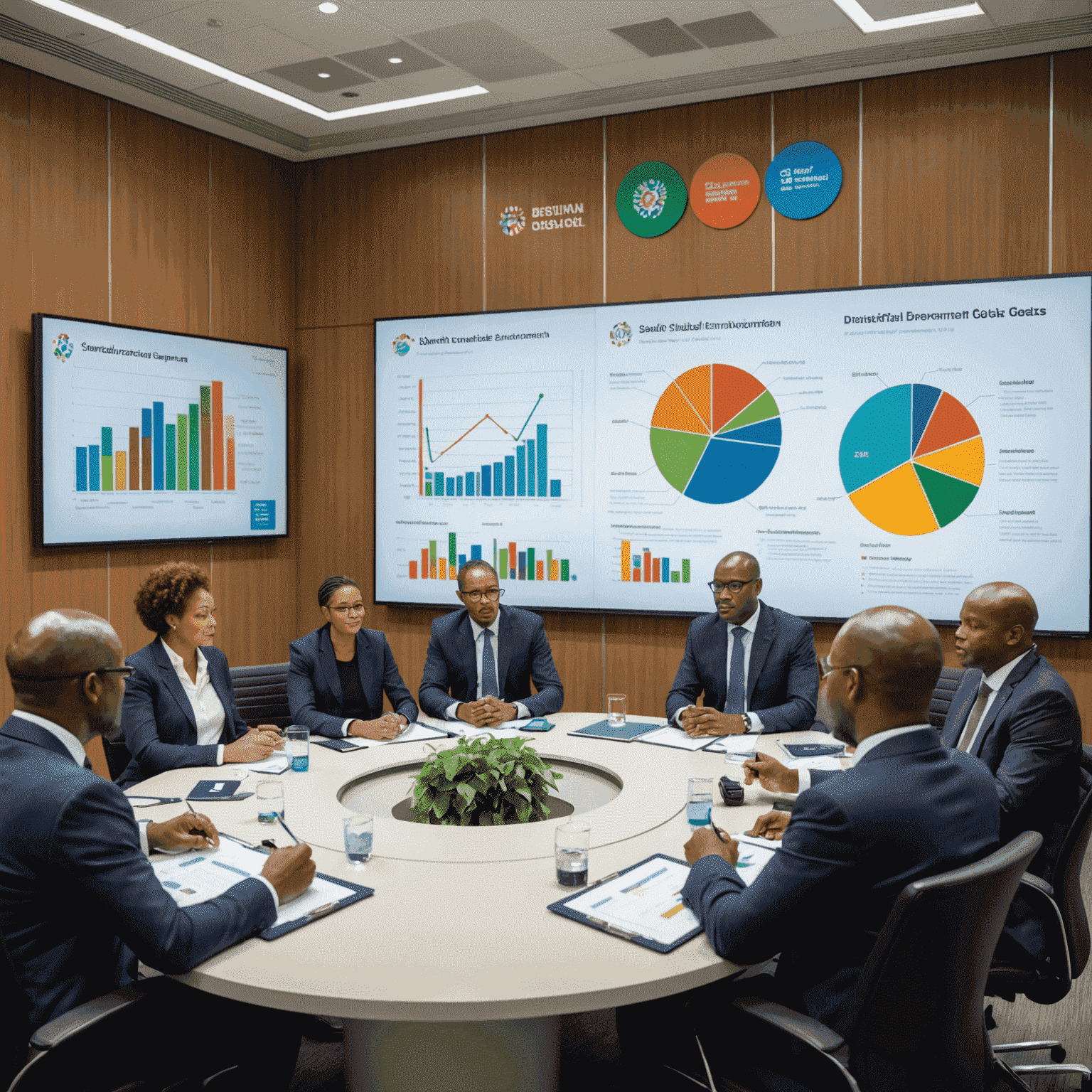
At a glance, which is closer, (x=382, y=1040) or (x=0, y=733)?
(x=0, y=733)

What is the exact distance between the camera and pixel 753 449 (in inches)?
205

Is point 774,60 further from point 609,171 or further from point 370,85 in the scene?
point 370,85

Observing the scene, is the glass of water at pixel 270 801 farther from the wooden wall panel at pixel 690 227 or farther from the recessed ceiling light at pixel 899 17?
the recessed ceiling light at pixel 899 17

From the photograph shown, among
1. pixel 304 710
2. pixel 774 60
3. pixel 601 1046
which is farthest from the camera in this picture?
pixel 774 60

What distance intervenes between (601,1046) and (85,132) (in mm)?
4930

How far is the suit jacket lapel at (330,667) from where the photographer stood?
4094mm

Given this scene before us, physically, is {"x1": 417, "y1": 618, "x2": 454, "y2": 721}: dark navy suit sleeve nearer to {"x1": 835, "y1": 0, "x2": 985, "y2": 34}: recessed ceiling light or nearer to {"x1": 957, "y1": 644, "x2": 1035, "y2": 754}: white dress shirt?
{"x1": 957, "y1": 644, "x2": 1035, "y2": 754}: white dress shirt

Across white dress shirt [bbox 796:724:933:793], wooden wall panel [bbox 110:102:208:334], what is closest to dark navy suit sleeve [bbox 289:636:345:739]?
white dress shirt [bbox 796:724:933:793]

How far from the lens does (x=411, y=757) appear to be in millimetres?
3367

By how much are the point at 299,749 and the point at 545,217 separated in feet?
12.1

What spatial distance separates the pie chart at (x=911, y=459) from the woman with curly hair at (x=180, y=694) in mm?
3159

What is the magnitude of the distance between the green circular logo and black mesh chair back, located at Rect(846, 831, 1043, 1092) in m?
4.28

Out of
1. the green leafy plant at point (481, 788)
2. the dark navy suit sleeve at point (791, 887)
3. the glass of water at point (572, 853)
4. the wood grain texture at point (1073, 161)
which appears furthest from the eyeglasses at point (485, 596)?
the wood grain texture at point (1073, 161)

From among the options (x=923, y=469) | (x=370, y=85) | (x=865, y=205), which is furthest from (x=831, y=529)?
(x=370, y=85)
